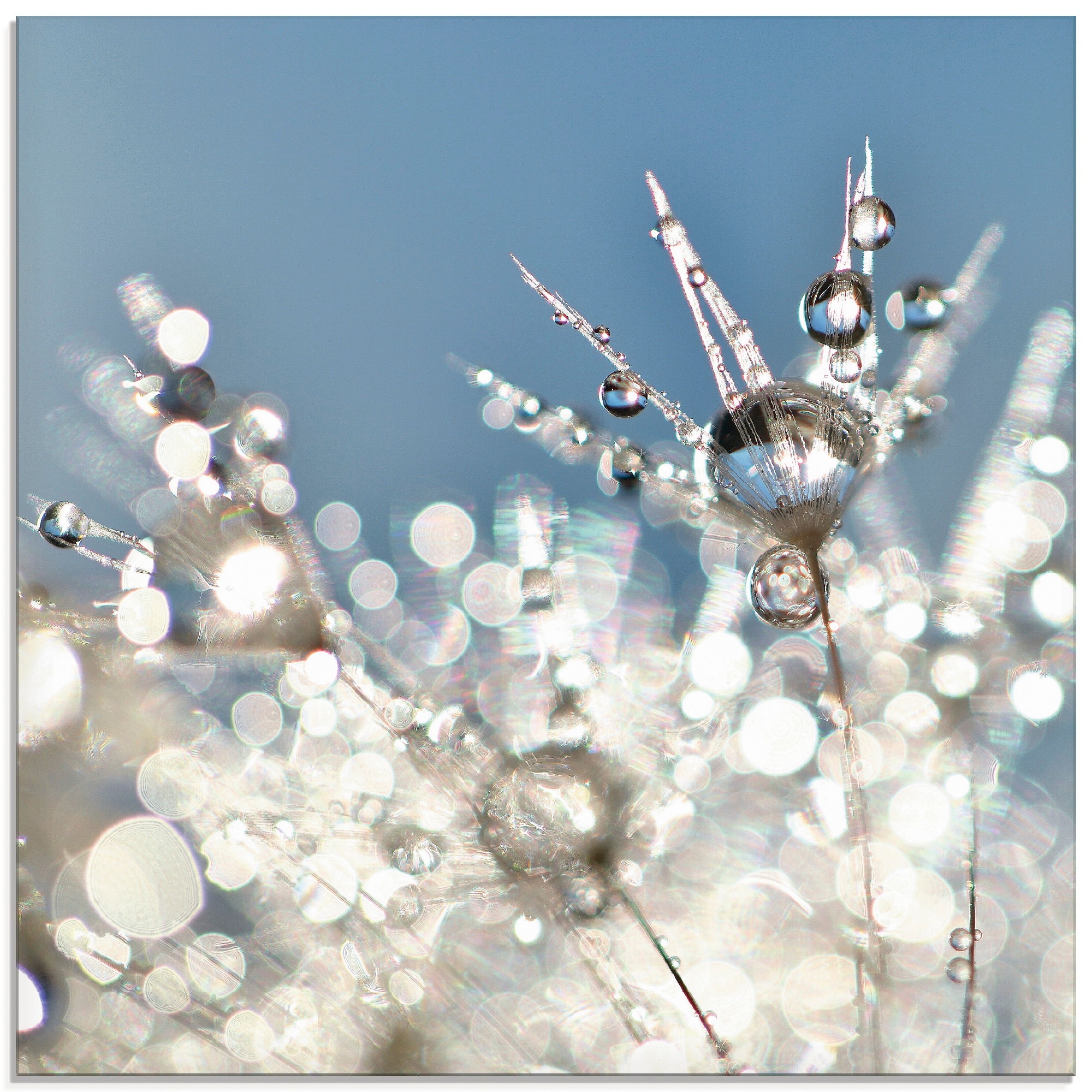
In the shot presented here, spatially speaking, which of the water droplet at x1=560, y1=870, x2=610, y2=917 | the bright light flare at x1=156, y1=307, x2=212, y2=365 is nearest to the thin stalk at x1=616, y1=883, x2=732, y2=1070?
Result: the water droplet at x1=560, y1=870, x2=610, y2=917

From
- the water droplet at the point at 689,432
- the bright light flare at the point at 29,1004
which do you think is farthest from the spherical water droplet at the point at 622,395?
the bright light flare at the point at 29,1004

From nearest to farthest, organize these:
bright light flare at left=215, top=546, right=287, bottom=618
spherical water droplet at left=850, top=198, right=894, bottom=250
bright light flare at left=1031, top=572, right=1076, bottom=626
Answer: spherical water droplet at left=850, top=198, right=894, bottom=250 → bright light flare at left=215, top=546, right=287, bottom=618 → bright light flare at left=1031, top=572, right=1076, bottom=626

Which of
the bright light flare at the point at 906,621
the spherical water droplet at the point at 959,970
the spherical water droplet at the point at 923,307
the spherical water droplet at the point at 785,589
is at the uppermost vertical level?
the spherical water droplet at the point at 923,307

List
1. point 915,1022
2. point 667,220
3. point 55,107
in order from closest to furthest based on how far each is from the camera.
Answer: point 667,220 → point 915,1022 → point 55,107

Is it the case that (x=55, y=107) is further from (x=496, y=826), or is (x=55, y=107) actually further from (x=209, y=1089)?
(x=209, y=1089)

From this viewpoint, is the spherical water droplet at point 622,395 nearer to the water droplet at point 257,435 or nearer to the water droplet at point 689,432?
the water droplet at point 689,432

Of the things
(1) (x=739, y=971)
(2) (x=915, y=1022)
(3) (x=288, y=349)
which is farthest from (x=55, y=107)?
(2) (x=915, y=1022)

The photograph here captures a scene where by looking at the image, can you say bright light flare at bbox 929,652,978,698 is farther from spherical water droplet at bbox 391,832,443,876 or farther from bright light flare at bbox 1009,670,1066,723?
spherical water droplet at bbox 391,832,443,876
